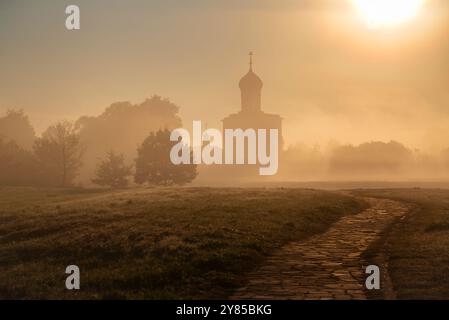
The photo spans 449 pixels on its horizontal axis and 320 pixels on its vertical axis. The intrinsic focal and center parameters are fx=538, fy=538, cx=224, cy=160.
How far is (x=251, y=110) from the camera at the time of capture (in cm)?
11575

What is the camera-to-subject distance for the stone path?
12.8 metres

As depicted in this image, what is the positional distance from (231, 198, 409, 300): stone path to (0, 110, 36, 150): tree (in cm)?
9512

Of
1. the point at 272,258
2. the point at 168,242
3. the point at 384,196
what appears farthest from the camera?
the point at 384,196

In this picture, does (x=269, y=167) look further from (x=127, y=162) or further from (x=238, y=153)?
(x=127, y=162)

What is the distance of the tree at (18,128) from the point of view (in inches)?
4183

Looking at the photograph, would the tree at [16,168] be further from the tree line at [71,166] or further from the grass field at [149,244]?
the grass field at [149,244]

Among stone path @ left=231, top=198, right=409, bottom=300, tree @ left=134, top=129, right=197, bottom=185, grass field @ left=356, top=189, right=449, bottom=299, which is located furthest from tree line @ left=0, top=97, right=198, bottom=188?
stone path @ left=231, top=198, right=409, bottom=300

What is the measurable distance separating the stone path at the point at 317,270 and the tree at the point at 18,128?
95.1m

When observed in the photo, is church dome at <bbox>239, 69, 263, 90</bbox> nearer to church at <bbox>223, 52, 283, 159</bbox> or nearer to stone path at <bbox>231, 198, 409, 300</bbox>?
church at <bbox>223, 52, 283, 159</bbox>

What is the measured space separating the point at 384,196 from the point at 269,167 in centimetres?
6856

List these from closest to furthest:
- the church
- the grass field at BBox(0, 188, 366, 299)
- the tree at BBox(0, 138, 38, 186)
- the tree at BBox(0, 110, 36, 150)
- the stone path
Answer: the stone path, the grass field at BBox(0, 188, 366, 299), the tree at BBox(0, 138, 38, 186), the tree at BBox(0, 110, 36, 150), the church
